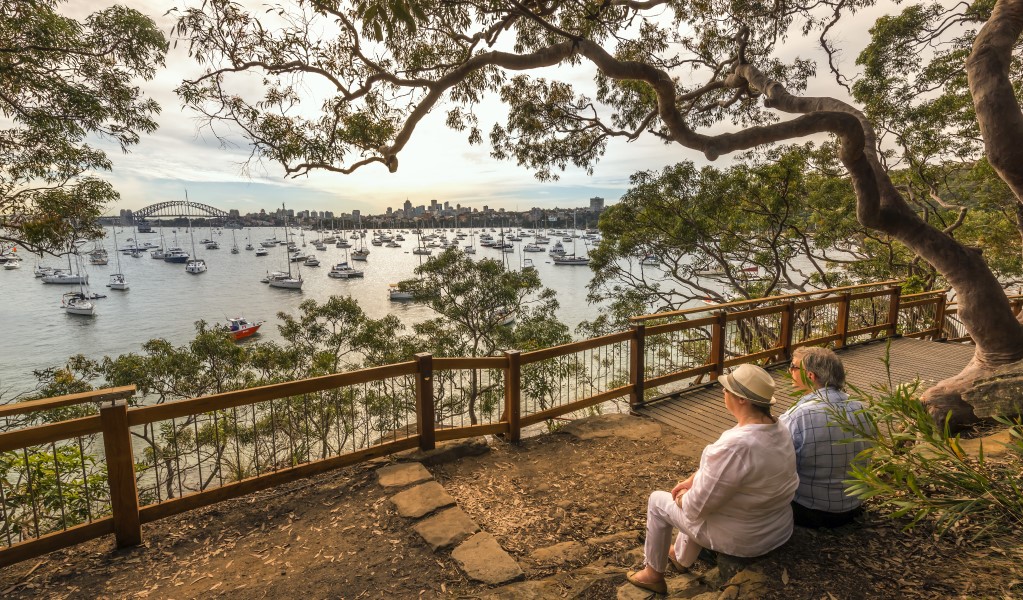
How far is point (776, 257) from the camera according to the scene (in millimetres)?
13805

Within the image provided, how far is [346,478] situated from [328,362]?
33.3 ft

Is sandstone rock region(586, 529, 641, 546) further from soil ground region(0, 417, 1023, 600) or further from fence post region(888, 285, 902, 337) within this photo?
fence post region(888, 285, 902, 337)

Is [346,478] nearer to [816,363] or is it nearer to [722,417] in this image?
[816,363]

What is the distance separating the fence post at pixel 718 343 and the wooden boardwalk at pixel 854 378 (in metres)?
0.24

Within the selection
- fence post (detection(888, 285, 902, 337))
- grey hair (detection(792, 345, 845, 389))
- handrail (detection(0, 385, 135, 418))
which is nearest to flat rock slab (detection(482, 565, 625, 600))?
grey hair (detection(792, 345, 845, 389))

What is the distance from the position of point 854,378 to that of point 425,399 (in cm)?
663

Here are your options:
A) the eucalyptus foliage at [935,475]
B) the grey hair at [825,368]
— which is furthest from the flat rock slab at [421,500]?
the eucalyptus foliage at [935,475]

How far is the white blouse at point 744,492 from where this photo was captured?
2.34m

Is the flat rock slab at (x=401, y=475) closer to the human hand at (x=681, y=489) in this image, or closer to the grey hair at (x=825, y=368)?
the human hand at (x=681, y=489)

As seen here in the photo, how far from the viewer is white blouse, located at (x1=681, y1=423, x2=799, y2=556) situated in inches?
92.2

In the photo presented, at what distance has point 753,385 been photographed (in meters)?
2.40

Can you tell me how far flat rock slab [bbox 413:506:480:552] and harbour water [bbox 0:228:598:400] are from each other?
26.6 metres

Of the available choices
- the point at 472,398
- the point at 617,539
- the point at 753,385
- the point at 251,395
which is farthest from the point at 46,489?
the point at 753,385

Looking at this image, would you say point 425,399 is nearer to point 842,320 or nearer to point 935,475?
point 935,475
